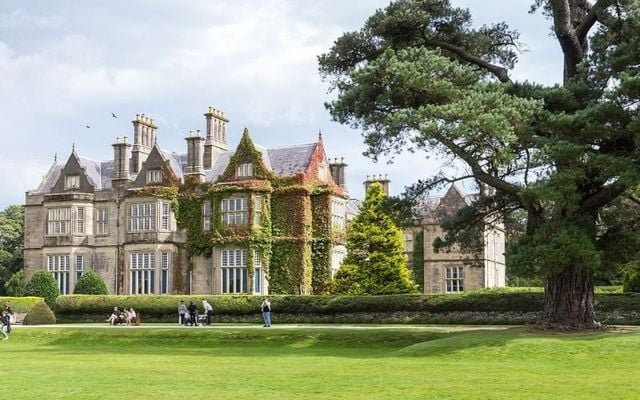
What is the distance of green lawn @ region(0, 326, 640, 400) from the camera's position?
14.8 m

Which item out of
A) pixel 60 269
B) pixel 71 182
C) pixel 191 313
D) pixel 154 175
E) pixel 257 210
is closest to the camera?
pixel 191 313

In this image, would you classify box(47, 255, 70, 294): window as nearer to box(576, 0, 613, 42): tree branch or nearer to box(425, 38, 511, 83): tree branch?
box(425, 38, 511, 83): tree branch

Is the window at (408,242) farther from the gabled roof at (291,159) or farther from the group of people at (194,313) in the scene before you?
the group of people at (194,313)

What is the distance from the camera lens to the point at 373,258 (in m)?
47.6

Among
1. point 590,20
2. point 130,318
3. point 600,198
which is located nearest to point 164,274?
point 130,318

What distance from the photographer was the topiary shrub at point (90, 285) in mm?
50656

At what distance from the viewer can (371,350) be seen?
86.3ft

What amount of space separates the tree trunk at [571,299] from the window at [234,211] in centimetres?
2549

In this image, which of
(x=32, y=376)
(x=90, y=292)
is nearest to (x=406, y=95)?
(x=32, y=376)

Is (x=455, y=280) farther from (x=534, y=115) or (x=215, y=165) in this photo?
(x=534, y=115)

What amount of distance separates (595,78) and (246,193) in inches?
1040

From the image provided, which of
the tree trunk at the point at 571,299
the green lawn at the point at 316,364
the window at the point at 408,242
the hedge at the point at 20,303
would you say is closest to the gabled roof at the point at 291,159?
the window at the point at 408,242

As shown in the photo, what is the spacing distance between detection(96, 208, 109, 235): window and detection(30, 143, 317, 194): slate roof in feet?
5.64

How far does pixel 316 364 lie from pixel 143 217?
3399 centimetres
